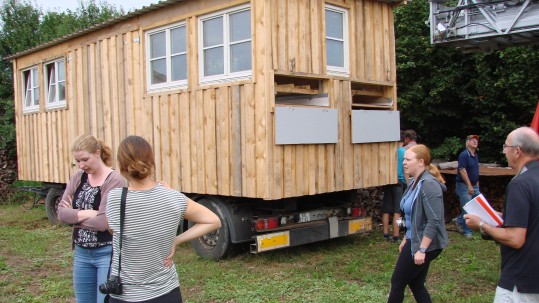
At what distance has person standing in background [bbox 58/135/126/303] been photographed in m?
3.92

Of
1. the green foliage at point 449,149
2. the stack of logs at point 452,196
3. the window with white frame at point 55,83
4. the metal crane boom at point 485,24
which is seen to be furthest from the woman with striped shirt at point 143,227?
the green foliage at point 449,149

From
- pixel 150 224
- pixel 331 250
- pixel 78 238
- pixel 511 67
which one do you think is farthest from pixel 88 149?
pixel 511 67

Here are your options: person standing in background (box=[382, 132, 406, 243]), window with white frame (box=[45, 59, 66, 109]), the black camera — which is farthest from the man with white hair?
window with white frame (box=[45, 59, 66, 109])

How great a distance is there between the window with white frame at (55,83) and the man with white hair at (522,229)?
997cm

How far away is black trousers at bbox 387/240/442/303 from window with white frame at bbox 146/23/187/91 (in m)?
4.90

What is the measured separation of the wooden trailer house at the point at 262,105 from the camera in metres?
7.11

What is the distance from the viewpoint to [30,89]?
41.9ft

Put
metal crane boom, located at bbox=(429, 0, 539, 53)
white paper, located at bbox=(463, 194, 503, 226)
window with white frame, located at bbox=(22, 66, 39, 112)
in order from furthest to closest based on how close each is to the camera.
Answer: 1. window with white frame, located at bbox=(22, 66, 39, 112)
2. metal crane boom, located at bbox=(429, 0, 539, 53)
3. white paper, located at bbox=(463, 194, 503, 226)

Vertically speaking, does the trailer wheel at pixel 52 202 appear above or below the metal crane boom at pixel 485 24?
below

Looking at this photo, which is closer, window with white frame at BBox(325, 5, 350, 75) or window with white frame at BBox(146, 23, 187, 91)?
window with white frame at BBox(325, 5, 350, 75)

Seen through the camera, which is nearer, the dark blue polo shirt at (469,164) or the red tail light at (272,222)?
the red tail light at (272,222)

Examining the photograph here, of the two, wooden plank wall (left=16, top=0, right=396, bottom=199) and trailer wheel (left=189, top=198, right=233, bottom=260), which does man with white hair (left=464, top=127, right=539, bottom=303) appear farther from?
trailer wheel (left=189, top=198, right=233, bottom=260)

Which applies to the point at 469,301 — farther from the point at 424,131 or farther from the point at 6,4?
the point at 6,4

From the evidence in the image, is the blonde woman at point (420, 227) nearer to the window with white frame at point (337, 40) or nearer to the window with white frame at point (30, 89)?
the window with white frame at point (337, 40)
